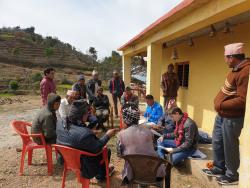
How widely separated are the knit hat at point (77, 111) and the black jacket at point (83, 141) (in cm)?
8

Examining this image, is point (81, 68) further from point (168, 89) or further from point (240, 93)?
point (240, 93)

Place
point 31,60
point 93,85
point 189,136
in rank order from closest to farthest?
point 189,136, point 93,85, point 31,60

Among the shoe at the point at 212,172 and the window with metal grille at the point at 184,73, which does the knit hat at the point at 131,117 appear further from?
the window with metal grille at the point at 184,73

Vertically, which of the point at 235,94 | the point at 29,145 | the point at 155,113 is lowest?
the point at 29,145

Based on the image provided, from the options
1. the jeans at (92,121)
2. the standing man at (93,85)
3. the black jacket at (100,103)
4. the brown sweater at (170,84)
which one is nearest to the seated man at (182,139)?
the jeans at (92,121)

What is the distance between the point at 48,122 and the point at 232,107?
2848 mm

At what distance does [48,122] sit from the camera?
418cm

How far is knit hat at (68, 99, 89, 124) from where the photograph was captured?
3134 mm

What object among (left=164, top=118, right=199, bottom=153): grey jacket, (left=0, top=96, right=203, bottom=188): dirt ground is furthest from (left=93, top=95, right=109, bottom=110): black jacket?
(left=164, top=118, right=199, bottom=153): grey jacket

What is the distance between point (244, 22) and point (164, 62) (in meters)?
4.99

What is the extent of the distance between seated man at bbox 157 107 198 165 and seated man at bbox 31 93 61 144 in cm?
189

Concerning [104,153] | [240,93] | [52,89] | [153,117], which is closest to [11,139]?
[52,89]

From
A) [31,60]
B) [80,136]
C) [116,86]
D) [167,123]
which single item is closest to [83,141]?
[80,136]

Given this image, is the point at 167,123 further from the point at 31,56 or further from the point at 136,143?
the point at 31,56
